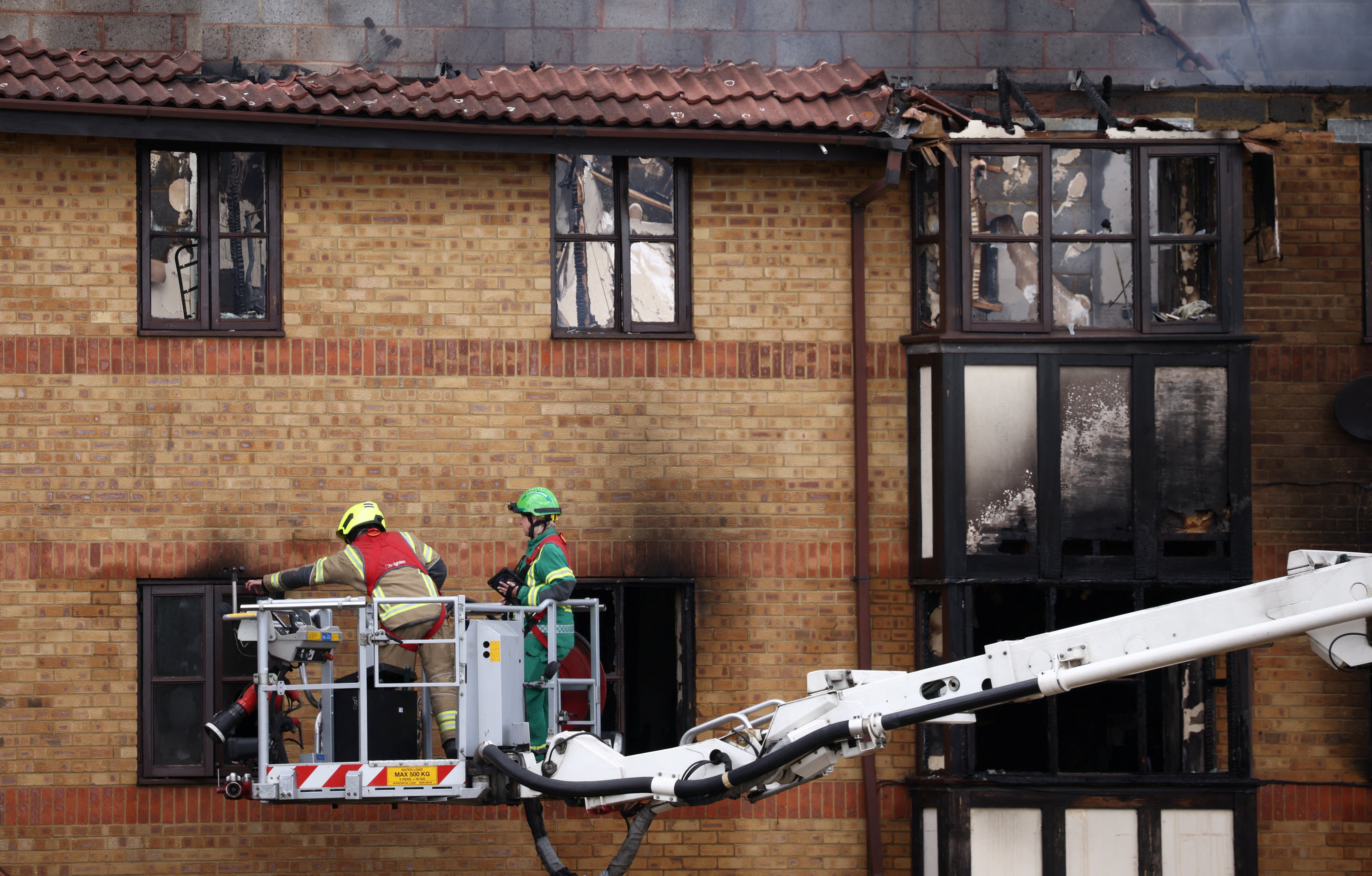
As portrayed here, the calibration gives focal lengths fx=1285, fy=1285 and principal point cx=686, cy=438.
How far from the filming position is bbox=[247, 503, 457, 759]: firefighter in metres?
7.30

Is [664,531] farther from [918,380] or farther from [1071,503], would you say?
[1071,503]

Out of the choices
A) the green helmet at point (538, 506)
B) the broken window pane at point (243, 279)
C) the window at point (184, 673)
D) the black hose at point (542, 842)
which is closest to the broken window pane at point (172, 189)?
the broken window pane at point (243, 279)

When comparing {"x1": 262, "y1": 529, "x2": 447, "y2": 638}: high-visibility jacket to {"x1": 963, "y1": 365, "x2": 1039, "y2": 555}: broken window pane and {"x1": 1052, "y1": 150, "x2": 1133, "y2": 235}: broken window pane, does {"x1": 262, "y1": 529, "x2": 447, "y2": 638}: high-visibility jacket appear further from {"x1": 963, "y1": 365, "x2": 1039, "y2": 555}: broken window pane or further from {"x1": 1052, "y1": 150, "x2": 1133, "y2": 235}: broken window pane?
{"x1": 1052, "y1": 150, "x2": 1133, "y2": 235}: broken window pane

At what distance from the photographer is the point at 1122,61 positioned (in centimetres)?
1086

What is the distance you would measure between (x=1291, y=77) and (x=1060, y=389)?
3.86 m

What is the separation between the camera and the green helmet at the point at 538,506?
7812 mm

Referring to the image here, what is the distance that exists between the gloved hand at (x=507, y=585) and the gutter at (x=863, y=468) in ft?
8.90

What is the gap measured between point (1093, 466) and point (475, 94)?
508cm

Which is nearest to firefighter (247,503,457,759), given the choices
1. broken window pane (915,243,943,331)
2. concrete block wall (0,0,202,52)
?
broken window pane (915,243,943,331)

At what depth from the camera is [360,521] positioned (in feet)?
24.8

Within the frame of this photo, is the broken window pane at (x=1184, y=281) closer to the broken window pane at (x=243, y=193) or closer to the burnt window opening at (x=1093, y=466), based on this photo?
the burnt window opening at (x=1093, y=466)

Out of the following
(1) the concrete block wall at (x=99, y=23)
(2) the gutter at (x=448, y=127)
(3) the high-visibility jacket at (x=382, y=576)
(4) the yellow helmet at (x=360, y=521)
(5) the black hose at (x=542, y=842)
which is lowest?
(5) the black hose at (x=542, y=842)

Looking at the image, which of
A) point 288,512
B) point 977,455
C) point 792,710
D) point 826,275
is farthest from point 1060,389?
point 288,512

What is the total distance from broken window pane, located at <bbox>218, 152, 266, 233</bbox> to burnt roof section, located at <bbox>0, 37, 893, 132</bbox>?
1.83 feet
